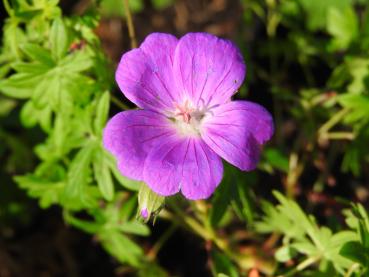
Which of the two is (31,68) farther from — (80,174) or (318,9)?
(318,9)

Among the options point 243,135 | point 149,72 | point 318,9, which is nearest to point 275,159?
point 243,135

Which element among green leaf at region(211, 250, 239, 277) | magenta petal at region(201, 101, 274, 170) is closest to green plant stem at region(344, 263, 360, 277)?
green leaf at region(211, 250, 239, 277)

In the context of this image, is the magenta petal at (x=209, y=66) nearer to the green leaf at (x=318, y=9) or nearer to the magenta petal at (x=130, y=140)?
the magenta petal at (x=130, y=140)

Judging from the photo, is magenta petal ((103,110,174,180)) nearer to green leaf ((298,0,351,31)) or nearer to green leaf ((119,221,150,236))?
green leaf ((119,221,150,236))

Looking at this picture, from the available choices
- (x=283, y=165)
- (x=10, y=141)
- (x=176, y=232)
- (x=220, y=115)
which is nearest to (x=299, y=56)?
(x=283, y=165)

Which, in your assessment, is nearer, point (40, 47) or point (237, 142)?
point (237, 142)

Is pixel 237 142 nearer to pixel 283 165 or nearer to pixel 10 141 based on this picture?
pixel 283 165
